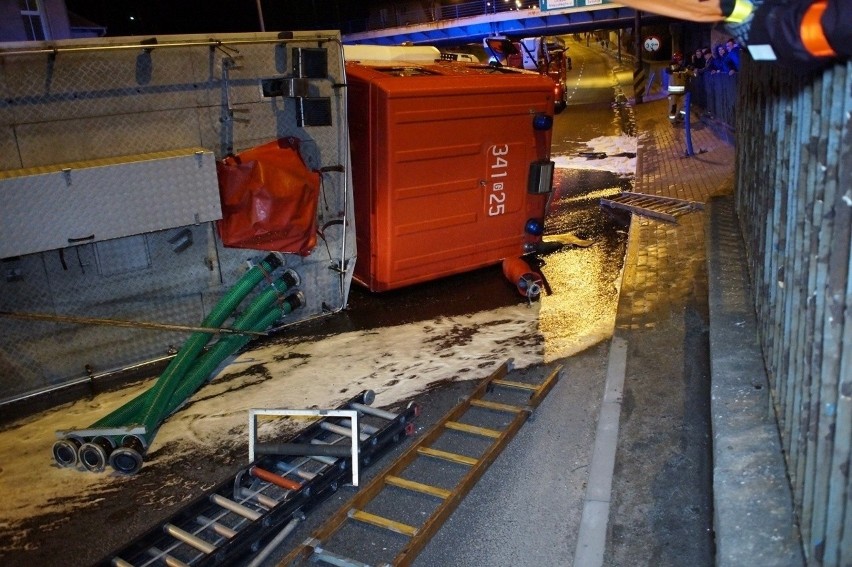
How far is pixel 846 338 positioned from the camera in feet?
8.31

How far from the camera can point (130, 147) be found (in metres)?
6.09

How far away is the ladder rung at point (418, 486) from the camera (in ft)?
14.1

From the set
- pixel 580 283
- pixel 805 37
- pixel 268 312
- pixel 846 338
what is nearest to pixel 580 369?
pixel 580 283

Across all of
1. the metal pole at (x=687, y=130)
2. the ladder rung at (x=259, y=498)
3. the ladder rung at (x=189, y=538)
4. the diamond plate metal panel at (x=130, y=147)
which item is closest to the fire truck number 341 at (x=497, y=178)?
the diamond plate metal panel at (x=130, y=147)

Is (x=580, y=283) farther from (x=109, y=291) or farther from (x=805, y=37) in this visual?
(x=805, y=37)

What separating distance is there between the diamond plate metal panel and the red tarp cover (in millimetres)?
194

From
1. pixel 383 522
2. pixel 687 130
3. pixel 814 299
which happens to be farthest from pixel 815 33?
pixel 687 130

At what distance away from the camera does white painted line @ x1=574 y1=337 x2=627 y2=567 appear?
3.84 metres

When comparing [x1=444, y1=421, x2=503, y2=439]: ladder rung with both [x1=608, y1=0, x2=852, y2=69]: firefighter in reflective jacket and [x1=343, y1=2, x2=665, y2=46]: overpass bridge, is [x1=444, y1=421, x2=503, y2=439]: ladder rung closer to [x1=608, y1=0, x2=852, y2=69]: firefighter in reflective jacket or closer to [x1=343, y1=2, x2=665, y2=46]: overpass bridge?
[x1=608, y1=0, x2=852, y2=69]: firefighter in reflective jacket

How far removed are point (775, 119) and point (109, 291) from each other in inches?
218

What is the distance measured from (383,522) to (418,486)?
1.35ft

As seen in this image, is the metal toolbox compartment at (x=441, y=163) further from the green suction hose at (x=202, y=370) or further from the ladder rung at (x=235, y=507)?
the ladder rung at (x=235, y=507)

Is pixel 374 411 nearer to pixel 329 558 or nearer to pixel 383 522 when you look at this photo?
pixel 383 522

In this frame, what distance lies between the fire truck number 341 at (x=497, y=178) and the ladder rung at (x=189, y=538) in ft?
18.3
